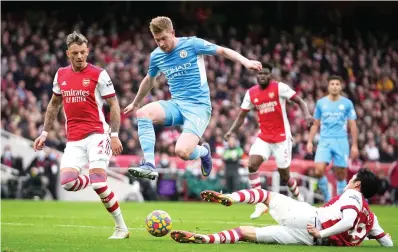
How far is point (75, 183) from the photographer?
12.1m

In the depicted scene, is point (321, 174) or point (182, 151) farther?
point (321, 174)

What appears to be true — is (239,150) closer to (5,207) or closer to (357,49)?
(5,207)

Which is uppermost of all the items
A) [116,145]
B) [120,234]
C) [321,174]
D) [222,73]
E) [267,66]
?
[222,73]

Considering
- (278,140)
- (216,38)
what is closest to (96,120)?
(278,140)

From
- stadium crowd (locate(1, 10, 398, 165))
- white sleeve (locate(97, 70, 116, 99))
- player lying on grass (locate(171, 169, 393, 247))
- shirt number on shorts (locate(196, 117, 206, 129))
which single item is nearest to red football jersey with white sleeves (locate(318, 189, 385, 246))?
player lying on grass (locate(171, 169, 393, 247))

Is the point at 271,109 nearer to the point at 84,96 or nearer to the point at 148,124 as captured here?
the point at 148,124

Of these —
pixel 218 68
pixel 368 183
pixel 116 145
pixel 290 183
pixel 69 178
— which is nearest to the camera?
pixel 368 183

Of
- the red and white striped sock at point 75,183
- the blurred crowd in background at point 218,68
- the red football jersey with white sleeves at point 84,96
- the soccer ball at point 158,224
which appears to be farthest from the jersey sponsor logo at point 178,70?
the blurred crowd in background at point 218,68

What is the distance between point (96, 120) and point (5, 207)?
879cm

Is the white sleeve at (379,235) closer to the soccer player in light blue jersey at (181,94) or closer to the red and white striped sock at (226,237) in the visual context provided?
the red and white striped sock at (226,237)

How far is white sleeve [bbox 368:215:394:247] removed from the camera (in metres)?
11.0

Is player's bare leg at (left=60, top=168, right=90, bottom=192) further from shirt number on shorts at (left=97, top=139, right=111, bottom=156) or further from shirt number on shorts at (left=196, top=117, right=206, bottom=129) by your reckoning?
shirt number on shorts at (left=196, top=117, right=206, bottom=129)

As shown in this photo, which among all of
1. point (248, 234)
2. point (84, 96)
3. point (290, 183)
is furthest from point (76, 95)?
point (290, 183)

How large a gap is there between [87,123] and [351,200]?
3682 millimetres
